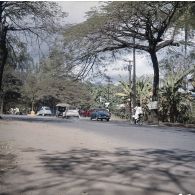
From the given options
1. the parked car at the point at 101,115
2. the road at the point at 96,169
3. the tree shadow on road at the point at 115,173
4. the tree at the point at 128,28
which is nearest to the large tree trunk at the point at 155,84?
the tree at the point at 128,28

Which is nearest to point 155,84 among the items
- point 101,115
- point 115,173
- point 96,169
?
point 101,115

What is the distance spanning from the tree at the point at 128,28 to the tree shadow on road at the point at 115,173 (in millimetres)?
19936

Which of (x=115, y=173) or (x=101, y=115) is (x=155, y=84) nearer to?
(x=101, y=115)

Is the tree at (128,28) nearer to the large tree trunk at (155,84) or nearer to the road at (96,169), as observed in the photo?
the large tree trunk at (155,84)

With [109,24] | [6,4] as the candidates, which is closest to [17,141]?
[6,4]

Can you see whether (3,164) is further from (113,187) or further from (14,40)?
(14,40)

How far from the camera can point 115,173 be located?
970 centimetres

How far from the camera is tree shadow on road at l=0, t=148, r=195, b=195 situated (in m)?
8.28

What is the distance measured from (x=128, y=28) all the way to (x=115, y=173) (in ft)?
91.4

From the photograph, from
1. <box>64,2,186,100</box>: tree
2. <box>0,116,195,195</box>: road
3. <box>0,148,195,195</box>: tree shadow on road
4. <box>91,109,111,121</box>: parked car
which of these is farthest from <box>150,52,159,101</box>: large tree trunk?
<box>0,148,195,195</box>: tree shadow on road

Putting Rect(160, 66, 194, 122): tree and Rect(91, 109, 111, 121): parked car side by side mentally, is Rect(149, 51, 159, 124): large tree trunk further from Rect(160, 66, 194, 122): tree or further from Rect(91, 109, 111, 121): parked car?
Rect(91, 109, 111, 121): parked car

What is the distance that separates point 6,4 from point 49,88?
6489 cm

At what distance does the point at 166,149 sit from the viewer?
573 inches

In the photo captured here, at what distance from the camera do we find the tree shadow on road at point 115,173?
8281 millimetres
